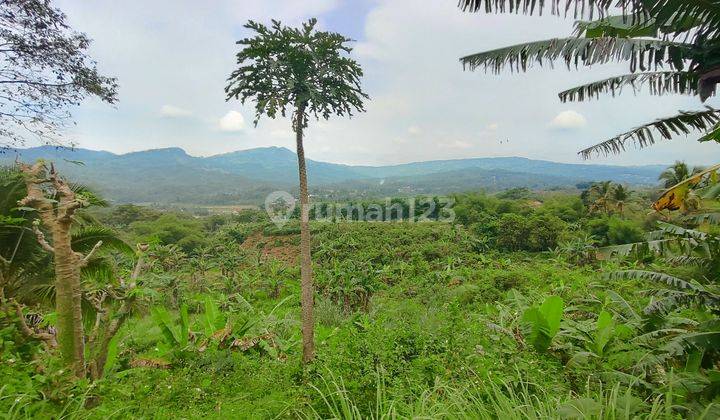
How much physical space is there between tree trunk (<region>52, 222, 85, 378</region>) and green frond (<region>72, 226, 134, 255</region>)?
84.6 inches

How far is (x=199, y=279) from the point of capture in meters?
21.1

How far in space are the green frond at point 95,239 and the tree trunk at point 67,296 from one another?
2.15 meters

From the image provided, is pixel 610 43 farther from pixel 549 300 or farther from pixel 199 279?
pixel 199 279

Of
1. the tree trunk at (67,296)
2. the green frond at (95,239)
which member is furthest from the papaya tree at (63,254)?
the green frond at (95,239)

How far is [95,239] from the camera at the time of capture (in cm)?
470

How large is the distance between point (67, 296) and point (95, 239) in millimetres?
2241

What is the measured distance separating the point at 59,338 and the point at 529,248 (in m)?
27.6

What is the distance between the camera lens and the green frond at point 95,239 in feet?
15.1

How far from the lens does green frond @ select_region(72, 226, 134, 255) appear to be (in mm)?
4617

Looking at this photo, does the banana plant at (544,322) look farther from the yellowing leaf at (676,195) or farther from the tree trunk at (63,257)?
the tree trunk at (63,257)

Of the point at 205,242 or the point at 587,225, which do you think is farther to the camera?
the point at 205,242

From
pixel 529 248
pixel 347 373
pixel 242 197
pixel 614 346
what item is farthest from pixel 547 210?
pixel 242 197

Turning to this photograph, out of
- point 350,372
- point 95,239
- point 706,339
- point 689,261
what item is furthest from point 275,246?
point 706,339

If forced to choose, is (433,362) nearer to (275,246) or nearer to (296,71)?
(296,71)
